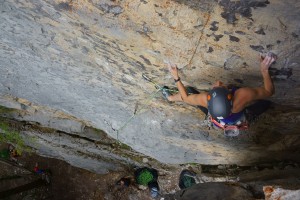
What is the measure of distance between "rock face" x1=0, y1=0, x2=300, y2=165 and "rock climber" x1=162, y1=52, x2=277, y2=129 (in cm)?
11

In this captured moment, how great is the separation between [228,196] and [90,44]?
2.93m

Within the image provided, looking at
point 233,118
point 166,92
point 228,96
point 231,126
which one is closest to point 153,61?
point 166,92

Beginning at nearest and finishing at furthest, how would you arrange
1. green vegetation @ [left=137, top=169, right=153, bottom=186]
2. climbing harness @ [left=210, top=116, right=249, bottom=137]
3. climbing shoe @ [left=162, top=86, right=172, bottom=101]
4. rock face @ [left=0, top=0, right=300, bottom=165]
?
rock face @ [left=0, top=0, right=300, bottom=165], climbing harness @ [left=210, top=116, right=249, bottom=137], climbing shoe @ [left=162, top=86, right=172, bottom=101], green vegetation @ [left=137, top=169, right=153, bottom=186]

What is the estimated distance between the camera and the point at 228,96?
329cm

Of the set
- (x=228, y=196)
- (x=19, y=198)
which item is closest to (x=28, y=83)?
(x=228, y=196)

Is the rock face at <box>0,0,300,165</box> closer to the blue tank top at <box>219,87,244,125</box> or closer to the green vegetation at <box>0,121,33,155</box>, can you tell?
the blue tank top at <box>219,87,244,125</box>

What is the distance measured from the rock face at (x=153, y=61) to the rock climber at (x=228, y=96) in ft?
0.36

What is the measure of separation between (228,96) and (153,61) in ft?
3.25

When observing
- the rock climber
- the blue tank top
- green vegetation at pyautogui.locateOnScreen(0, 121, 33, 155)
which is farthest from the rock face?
green vegetation at pyautogui.locateOnScreen(0, 121, 33, 155)

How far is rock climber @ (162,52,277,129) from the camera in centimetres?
322

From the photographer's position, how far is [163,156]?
6.36 meters

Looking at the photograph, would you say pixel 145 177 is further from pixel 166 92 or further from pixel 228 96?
pixel 228 96

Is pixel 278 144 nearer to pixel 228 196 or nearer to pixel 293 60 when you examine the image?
pixel 228 196

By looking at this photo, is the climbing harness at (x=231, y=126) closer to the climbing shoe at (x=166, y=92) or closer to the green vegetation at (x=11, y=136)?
the climbing shoe at (x=166, y=92)
